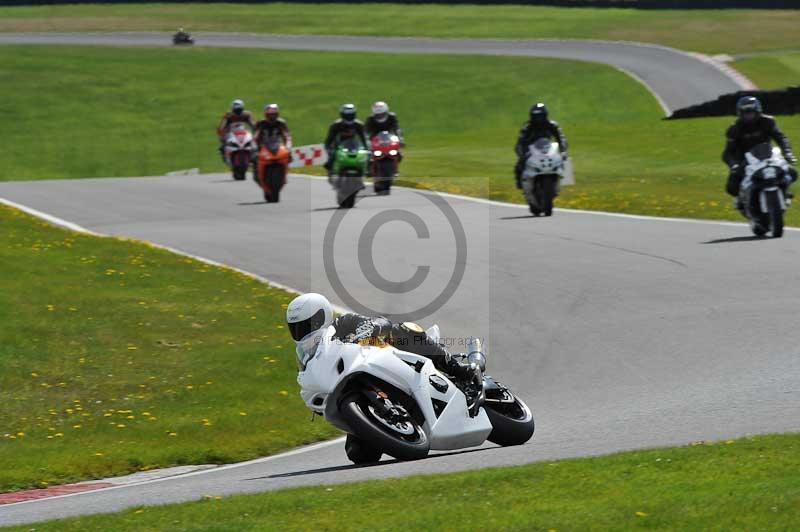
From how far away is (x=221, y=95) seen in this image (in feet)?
163

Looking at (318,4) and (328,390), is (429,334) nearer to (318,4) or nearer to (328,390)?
(328,390)

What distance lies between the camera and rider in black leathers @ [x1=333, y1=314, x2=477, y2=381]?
933cm

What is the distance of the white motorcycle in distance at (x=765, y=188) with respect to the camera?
18766 millimetres

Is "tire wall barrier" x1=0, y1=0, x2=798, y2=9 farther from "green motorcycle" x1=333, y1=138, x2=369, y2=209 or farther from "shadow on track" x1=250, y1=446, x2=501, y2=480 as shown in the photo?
"shadow on track" x1=250, y1=446, x2=501, y2=480

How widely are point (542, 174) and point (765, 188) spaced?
466cm

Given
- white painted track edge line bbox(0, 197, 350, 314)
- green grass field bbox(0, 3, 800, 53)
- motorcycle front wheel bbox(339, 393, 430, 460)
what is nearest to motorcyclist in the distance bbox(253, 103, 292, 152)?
white painted track edge line bbox(0, 197, 350, 314)

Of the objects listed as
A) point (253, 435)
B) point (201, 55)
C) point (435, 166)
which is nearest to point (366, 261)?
point (253, 435)

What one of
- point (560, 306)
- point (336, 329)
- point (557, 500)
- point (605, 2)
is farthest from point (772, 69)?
point (557, 500)

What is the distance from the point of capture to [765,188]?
18812 mm

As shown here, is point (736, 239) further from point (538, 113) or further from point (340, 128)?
point (340, 128)

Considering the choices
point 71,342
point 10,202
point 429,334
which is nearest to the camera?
point 429,334

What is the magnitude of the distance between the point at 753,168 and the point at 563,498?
40.5 feet

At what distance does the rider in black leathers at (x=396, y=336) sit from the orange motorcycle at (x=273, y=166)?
17688 mm

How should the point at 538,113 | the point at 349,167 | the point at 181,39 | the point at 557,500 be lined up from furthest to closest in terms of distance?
1. the point at 181,39
2. the point at 349,167
3. the point at 538,113
4. the point at 557,500
